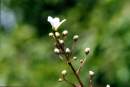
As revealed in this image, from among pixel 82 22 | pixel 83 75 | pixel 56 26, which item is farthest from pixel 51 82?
pixel 56 26

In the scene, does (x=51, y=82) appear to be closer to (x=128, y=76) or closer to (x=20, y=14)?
(x=128, y=76)

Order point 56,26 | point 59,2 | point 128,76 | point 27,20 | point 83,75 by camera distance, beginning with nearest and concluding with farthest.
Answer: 1. point 56,26
2. point 128,76
3. point 83,75
4. point 59,2
5. point 27,20

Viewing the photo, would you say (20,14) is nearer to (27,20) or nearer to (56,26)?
(27,20)

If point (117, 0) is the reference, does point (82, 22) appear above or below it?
above

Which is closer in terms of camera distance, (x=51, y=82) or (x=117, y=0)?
(x=117, y=0)

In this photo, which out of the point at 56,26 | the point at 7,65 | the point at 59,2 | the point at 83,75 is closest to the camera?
the point at 56,26

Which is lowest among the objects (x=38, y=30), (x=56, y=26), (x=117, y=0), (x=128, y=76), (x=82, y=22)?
(x=56, y=26)

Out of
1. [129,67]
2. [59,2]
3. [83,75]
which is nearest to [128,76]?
[129,67]
